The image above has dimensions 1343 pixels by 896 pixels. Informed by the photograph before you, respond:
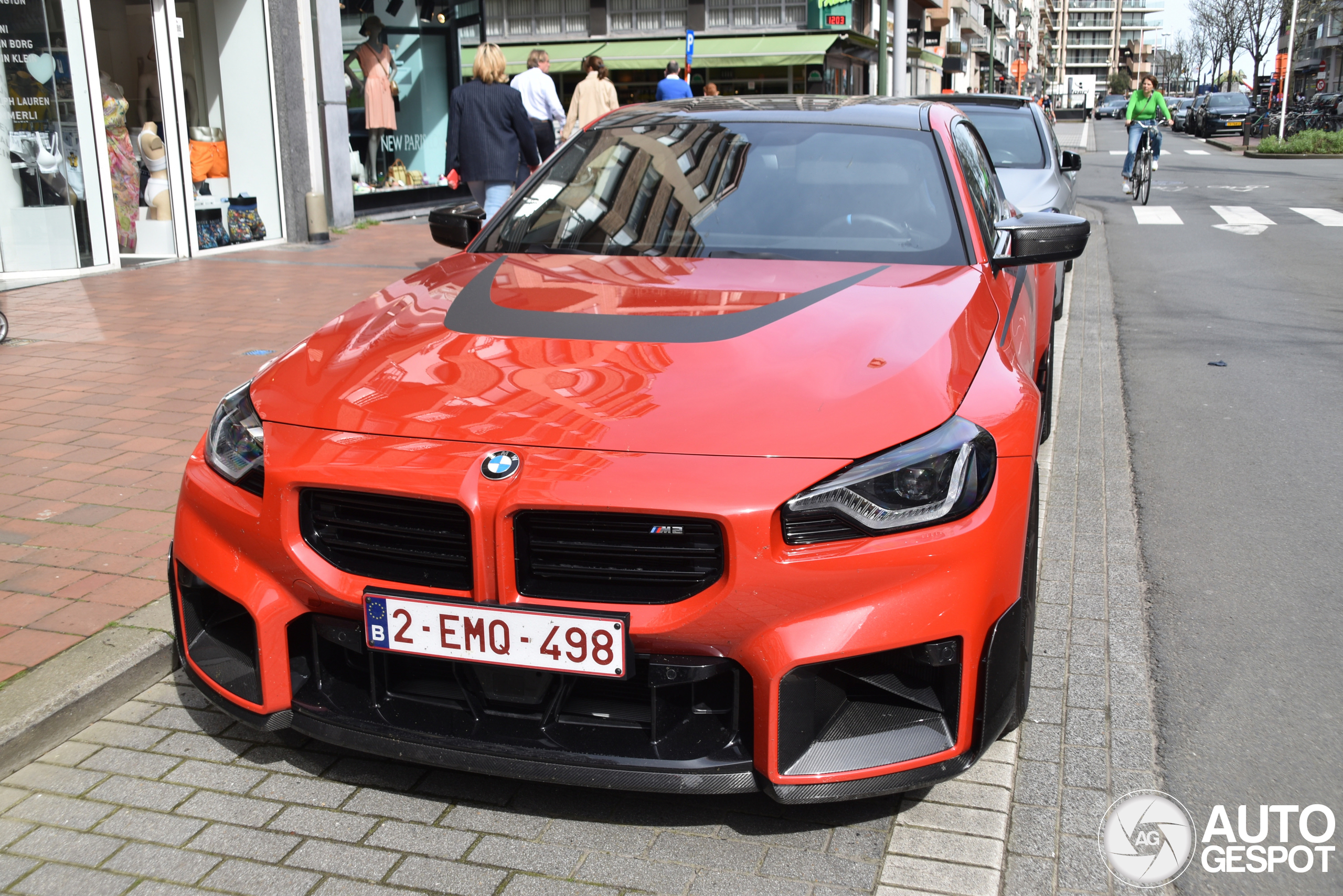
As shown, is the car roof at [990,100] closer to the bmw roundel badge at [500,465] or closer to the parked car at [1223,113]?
the bmw roundel badge at [500,465]

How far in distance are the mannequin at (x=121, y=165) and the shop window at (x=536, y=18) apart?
76.2ft

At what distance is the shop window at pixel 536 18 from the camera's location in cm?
3291

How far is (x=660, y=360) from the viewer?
265 cm

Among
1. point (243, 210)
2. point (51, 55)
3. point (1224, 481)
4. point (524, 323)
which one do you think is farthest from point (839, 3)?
point (524, 323)

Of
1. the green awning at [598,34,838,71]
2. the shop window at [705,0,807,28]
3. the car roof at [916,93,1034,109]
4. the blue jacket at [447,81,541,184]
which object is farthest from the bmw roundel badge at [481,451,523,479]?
the shop window at [705,0,807,28]

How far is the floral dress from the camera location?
11.1 m

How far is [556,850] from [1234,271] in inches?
411

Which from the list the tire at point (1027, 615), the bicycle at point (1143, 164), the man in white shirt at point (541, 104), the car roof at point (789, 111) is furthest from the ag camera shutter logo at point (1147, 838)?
the bicycle at point (1143, 164)

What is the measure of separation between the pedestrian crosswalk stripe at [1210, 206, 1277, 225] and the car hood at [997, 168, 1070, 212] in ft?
25.9

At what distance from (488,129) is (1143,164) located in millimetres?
11826

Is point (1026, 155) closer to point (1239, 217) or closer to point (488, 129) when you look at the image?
point (488, 129)

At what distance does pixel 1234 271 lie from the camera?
36.2 feet

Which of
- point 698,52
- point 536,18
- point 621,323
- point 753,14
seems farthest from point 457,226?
point 536,18

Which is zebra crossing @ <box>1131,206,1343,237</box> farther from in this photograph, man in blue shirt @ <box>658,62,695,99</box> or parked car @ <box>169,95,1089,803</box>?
parked car @ <box>169,95,1089,803</box>
